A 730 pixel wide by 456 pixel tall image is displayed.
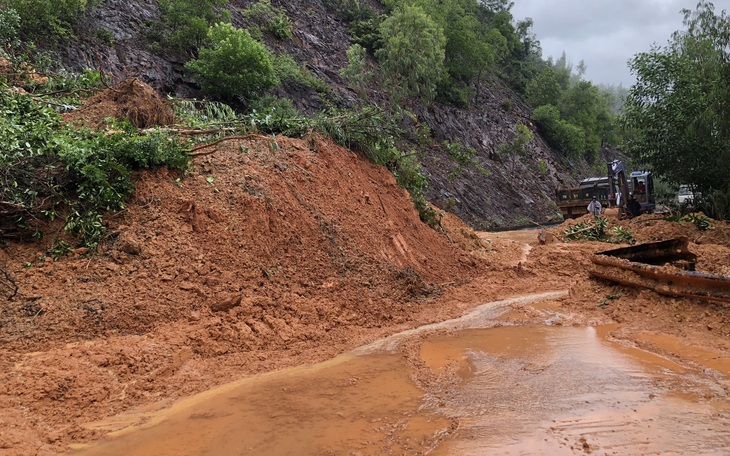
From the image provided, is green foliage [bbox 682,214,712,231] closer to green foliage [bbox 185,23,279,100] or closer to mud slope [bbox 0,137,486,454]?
mud slope [bbox 0,137,486,454]

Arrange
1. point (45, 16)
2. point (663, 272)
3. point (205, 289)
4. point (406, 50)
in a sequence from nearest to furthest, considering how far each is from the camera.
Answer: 1. point (205, 289)
2. point (663, 272)
3. point (45, 16)
4. point (406, 50)

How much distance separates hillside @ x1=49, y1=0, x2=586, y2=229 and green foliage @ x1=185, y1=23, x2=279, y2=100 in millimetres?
1638

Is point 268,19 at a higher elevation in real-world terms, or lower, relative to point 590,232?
higher

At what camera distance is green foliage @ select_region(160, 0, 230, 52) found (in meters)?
23.0

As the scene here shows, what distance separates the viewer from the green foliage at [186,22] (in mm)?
23047

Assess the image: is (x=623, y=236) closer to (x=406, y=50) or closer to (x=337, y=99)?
(x=406, y=50)

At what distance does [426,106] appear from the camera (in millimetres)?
38156

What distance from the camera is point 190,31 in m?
23.0

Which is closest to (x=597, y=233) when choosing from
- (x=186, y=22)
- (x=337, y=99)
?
(x=337, y=99)

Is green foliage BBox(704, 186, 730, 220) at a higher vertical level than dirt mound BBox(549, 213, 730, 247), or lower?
higher

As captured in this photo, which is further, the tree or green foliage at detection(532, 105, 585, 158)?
green foliage at detection(532, 105, 585, 158)

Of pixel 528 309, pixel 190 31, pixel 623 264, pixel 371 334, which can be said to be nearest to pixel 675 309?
pixel 623 264

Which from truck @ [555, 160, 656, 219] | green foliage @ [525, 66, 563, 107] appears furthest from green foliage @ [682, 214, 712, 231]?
green foliage @ [525, 66, 563, 107]

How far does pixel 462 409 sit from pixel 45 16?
21.7 m
